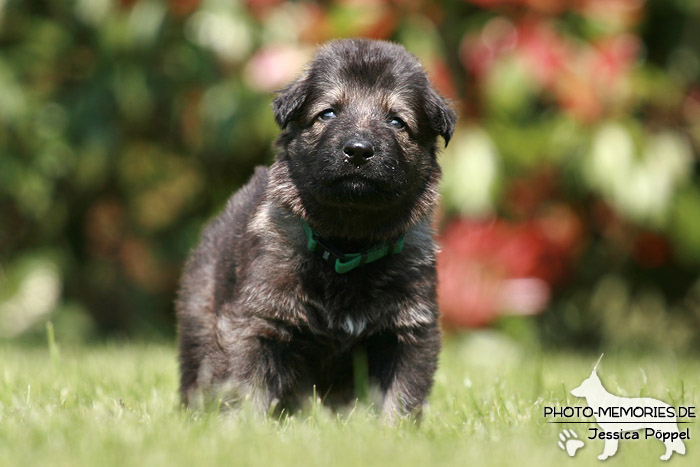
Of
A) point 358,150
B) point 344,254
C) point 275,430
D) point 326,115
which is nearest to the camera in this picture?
point 275,430

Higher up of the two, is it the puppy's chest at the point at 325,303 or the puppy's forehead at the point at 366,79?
the puppy's forehead at the point at 366,79

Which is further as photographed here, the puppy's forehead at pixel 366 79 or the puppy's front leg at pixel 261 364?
the puppy's forehead at pixel 366 79

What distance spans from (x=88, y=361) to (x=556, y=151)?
352 centimetres

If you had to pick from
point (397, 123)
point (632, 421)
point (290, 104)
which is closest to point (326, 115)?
point (290, 104)

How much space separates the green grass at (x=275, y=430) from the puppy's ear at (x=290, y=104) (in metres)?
1.20

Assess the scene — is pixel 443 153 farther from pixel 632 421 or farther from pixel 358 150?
pixel 632 421

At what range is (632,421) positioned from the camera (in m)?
3.13

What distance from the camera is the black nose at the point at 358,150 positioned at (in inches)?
138

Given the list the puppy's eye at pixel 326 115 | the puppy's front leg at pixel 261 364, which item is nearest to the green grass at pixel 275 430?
the puppy's front leg at pixel 261 364

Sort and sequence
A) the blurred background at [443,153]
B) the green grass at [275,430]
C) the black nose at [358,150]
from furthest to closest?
the blurred background at [443,153] < the black nose at [358,150] < the green grass at [275,430]

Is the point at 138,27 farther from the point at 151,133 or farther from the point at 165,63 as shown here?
the point at 151,133

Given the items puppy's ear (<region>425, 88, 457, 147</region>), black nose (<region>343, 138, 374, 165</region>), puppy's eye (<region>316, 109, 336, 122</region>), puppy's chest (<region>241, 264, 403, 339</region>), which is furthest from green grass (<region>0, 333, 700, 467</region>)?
puppy's eye (<region>316, 109, 336, 122</region>)

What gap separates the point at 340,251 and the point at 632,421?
1281mm

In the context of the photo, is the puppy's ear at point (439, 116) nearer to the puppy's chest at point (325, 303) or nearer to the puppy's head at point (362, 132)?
the puppy's head at point (362, 132)
